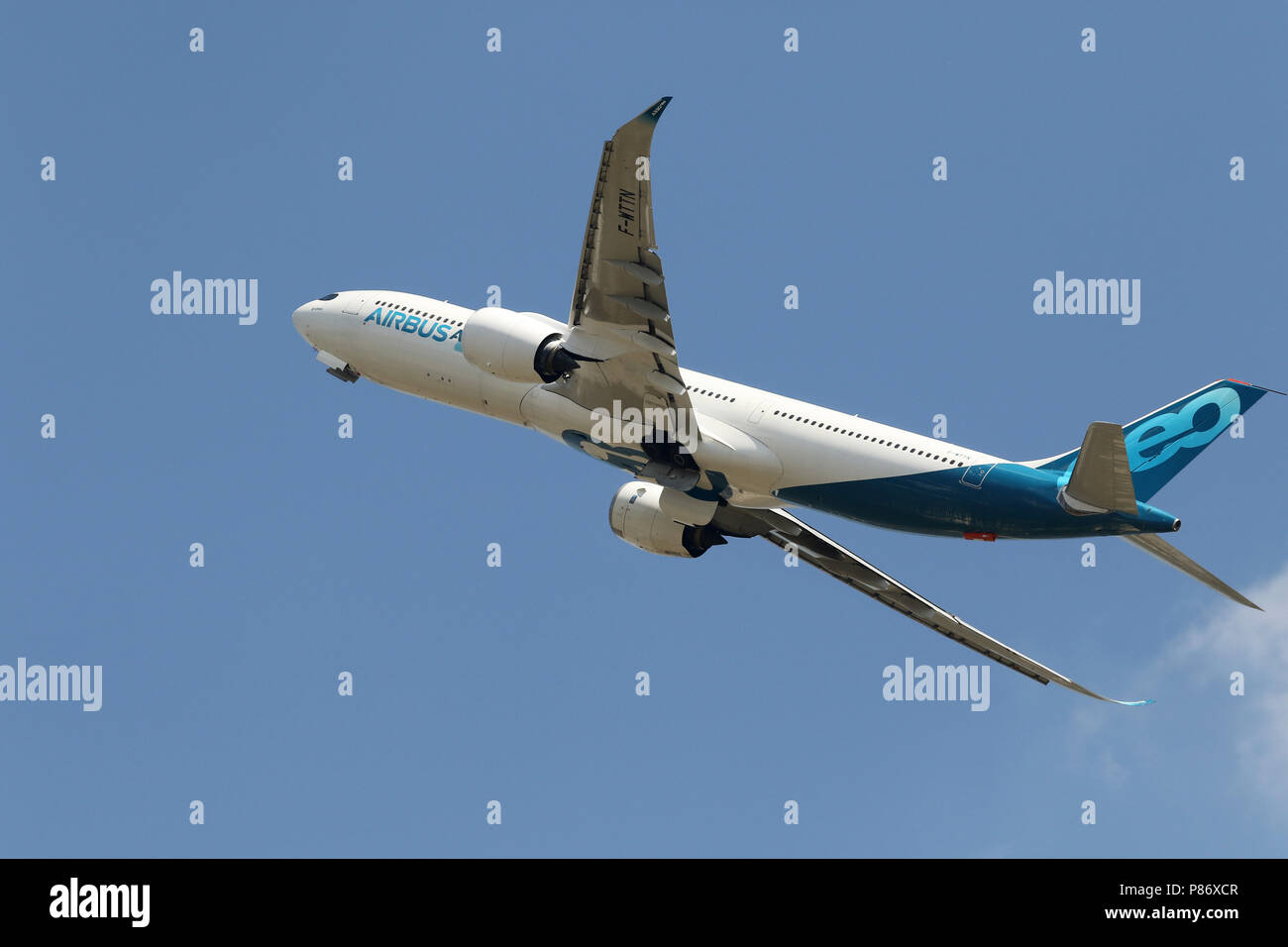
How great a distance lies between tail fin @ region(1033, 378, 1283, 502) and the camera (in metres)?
37.9

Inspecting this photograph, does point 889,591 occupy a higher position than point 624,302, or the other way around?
point 624,302

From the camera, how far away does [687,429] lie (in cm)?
4150

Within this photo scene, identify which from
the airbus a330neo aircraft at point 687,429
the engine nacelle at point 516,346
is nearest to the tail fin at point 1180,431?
A: the airbus a330neo aircraft at point 687,429

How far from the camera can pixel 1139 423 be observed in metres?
38.9

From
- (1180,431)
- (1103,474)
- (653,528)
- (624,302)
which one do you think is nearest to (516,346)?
(624,302)

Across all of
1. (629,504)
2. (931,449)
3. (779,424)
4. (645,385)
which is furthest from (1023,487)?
(629,504)

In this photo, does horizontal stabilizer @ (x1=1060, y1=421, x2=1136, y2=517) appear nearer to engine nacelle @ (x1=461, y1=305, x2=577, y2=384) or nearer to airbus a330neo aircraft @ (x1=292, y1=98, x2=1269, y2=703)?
airbus a330neo aircraft @ (x1=292, y1=98, x2=1269, y2=703)

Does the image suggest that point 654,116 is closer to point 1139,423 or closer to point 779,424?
point 779,424

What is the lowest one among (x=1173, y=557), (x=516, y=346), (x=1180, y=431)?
(x=1173, y=557)

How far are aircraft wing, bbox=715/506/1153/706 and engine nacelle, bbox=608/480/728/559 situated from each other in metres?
1.87

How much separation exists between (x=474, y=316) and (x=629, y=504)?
8.53 meters

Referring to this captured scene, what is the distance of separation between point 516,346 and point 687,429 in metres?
4.73

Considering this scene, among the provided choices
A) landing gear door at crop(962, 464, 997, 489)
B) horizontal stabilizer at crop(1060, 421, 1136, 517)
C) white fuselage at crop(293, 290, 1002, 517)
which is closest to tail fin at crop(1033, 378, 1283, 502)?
horizontal stabilizer at crop(1060, 421, 1136, 517)

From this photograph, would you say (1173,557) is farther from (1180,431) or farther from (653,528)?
(653,528)
